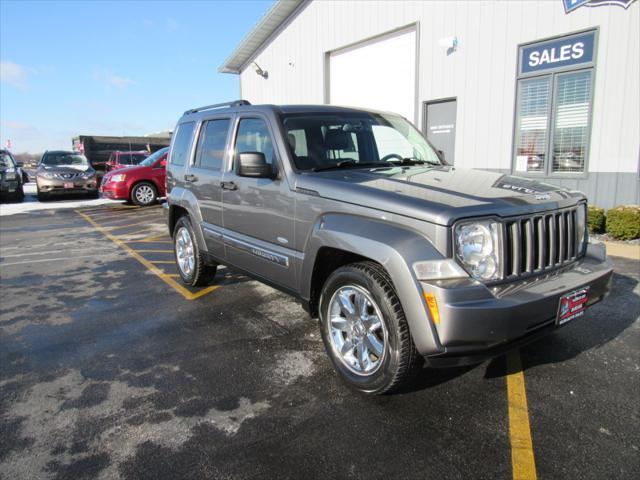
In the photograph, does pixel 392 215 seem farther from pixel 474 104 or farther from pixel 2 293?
pixel 474 104

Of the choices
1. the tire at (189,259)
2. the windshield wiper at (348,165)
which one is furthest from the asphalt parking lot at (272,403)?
the windshield wiper at (348,165)

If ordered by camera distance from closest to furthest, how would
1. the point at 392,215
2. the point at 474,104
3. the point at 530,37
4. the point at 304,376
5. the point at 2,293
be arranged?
the point at 392,215
the point at 304,376
the point at 2,293
the point at 530,37
the point at 474,104

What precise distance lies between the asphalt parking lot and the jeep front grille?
89cm

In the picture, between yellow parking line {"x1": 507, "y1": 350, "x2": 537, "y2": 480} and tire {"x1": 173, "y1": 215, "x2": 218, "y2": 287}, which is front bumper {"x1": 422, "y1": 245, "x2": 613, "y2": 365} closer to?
yellow parking line {"x1": 507, "y1": 350, "x2": 537, "y2": 480}

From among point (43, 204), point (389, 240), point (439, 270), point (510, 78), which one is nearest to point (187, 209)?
point (389, 240)

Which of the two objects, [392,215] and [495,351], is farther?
[392,215]

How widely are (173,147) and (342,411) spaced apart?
13.6ft

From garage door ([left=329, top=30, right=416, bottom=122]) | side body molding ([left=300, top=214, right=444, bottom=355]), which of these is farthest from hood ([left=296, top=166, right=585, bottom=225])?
garage door ([left=329, top=30, right=416, bottom=122])

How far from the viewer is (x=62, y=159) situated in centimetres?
1684

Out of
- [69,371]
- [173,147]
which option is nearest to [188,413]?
[69,371]

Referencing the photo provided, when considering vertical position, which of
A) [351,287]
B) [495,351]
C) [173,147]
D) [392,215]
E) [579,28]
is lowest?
[495,351]

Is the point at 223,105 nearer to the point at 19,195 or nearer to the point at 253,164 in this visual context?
the point at 253,164

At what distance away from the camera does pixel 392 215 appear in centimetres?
270

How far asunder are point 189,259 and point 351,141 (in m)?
2.61
